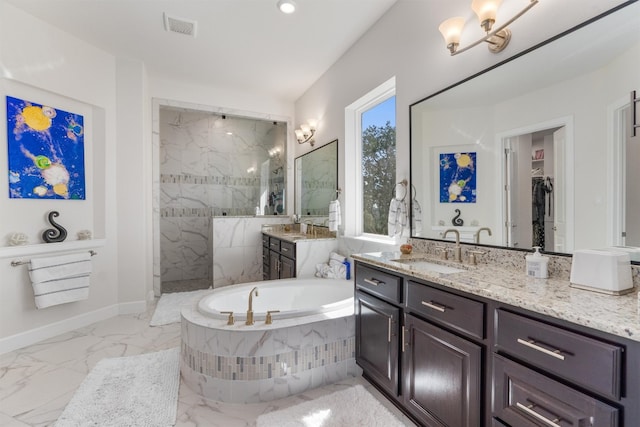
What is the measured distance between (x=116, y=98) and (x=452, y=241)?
3.87m

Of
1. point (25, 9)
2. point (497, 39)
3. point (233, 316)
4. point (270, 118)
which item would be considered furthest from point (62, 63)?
point (497, 39)

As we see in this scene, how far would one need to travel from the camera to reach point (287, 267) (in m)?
3.55

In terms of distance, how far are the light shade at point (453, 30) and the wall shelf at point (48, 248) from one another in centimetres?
380

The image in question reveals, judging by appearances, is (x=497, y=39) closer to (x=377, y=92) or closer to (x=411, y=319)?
(x=377, y=92)

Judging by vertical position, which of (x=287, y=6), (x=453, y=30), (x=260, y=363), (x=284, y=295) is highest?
(x=287, y=6)

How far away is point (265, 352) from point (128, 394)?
3.10 ft

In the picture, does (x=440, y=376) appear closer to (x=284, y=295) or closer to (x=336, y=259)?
(x=284, y=295)

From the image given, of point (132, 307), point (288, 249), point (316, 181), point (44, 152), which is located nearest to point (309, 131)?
point (316, 181)

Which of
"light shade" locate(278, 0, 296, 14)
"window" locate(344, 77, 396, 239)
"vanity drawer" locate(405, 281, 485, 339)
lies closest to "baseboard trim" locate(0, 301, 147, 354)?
"window" locate(344, 77, 396, 239)

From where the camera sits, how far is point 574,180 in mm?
1350

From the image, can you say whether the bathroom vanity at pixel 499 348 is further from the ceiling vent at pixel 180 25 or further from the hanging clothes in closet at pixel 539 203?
the ceiling vent at pixel 180 25

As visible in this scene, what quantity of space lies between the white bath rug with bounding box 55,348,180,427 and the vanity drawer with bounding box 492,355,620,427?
1706mm

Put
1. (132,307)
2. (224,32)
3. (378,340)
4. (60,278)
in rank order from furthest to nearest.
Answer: (132,307), (224,32), (60,278), (378,340)

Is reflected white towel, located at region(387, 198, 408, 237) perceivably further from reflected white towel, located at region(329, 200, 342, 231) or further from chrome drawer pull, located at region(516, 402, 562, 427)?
chrome drawer pull, located at region(516, 402, 562, 427)
